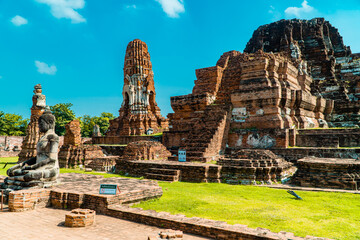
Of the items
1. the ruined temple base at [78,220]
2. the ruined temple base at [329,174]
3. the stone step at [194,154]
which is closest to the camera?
the ruined temple base at [78,220]

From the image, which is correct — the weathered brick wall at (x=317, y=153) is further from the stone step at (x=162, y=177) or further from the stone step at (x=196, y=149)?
the stone step at (x=162, y=177)

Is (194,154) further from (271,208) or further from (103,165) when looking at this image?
(271,208)

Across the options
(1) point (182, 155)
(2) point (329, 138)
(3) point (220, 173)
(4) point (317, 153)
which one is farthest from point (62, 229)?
(2) point (329, 138)

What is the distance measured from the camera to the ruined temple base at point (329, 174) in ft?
28.1

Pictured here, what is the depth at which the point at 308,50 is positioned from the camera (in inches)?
920

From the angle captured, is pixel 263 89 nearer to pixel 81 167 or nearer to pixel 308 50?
pixel 81 167

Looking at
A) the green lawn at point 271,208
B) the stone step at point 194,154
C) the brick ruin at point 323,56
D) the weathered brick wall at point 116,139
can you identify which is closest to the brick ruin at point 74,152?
the weathered brick wall at point 116,139

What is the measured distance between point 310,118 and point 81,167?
13131mm

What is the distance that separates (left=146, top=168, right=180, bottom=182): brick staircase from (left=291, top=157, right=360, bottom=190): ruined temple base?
412cm

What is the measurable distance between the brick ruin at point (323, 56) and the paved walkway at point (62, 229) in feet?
50.2

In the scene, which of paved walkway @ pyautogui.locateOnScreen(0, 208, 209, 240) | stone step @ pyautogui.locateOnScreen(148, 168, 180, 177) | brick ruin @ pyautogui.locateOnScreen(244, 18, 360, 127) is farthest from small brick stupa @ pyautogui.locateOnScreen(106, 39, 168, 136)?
paved walkway @ pyautogui.locateOnScreen(0, 208, 209, 240)

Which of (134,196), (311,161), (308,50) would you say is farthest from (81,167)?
(308,50)

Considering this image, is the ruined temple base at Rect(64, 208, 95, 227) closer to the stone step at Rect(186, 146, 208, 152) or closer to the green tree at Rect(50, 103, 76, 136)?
the stone step at Rect(186, 146, 208, 152)

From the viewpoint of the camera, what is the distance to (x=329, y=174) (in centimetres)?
890
